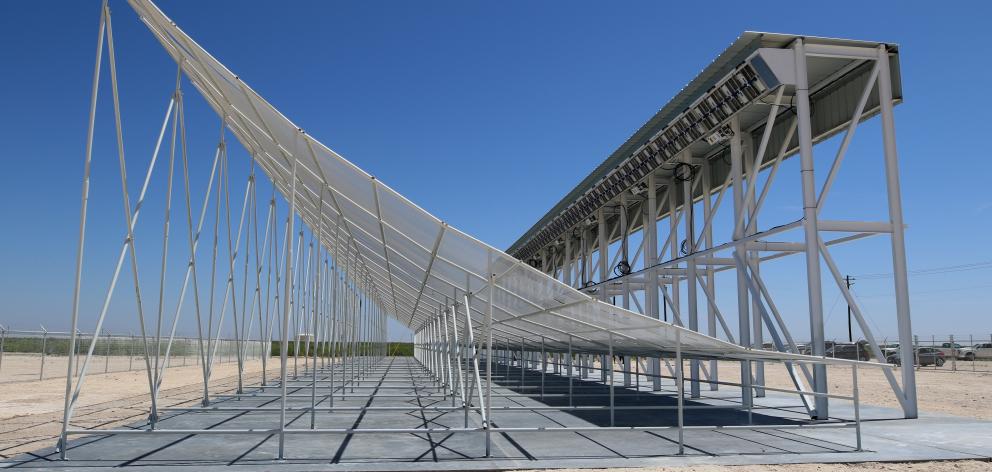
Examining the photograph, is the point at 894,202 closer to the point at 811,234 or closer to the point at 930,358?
the point at 811,234

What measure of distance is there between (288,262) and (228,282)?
10205 mm

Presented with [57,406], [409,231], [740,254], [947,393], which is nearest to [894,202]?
[740,254]

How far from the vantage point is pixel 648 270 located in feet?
86.9

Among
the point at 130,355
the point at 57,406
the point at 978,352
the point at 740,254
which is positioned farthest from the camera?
the point at 978,352

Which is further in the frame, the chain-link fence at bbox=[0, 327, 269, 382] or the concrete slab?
the chain-link fence at bbox=[0, 327, 269, 382]

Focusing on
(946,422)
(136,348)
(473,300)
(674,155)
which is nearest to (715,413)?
(946,422)

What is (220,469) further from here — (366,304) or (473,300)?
(366,304)

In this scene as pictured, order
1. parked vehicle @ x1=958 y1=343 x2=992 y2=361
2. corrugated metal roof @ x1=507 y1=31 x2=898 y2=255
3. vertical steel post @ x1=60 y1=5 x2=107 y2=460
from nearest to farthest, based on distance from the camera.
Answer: vertical steel post @ x1=60 y1=5 x2=107 y2=460 → corrugated metal roof @ x1=507 y1=31 x2=898 y2=255 → parked vehicle @ x1=958 y1=343 x2=992 y2=361

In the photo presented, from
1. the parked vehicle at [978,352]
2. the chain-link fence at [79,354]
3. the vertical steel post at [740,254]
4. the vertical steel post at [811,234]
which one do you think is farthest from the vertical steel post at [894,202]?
the parked vehicle at [978,352]

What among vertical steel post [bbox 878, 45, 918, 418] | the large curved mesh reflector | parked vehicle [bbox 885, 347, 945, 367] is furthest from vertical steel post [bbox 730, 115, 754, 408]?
parked vehicle [bbox 885, 347, 945, 367]

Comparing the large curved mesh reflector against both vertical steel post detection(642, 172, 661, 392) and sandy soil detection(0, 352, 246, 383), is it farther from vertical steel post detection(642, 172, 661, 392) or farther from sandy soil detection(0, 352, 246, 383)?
sandy soil detection(0, 352, 246, 383)

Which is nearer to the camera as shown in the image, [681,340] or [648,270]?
[681,340]

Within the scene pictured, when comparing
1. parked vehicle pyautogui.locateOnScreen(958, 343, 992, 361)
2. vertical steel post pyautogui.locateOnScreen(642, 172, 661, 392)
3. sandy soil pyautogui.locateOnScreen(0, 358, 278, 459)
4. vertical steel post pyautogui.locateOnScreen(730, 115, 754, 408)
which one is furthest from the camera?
parked vehicle pyautogui.locateOnScreen(958, 343, 992, 361)

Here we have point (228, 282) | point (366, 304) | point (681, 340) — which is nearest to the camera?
point (681, 340)
